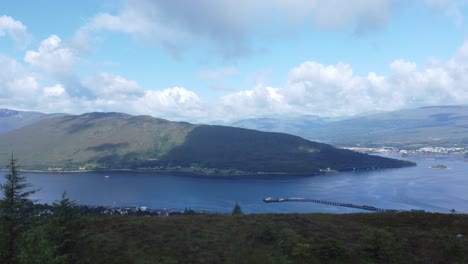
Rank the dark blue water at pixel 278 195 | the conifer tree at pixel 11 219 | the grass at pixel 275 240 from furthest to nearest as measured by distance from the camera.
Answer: the dark blue water at pixel 278 195 → the grass at pixel 275 240 → the conifer tree at pixel 11 219

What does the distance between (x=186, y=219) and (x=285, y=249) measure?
1662 centimetres

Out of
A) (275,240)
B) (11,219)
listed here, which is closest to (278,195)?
(275,240)

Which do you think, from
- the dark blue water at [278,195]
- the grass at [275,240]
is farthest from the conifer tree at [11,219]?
the dark blue water at [278,195]

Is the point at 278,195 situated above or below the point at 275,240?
below

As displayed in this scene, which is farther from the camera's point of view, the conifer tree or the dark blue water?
the dark blue water

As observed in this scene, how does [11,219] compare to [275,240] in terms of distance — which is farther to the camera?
[275,240]

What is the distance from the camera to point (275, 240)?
109ft

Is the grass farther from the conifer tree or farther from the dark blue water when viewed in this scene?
the dark blue water

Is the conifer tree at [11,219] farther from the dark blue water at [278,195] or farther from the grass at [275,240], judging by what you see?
the dark blue water at [278,195]

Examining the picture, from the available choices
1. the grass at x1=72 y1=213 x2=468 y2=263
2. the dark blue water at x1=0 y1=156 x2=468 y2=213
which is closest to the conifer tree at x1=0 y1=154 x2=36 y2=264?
the grass at x1=72 y1=213 x2=468 y2=263

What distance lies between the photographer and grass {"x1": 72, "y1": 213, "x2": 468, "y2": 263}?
29.4 m

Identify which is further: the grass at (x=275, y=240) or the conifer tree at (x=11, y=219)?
the grass at (x=275, y=240)

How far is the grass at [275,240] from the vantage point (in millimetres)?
29422

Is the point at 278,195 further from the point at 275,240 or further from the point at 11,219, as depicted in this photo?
the point at 11,219
